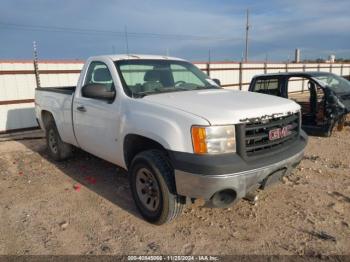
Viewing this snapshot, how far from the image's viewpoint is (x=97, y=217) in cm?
390


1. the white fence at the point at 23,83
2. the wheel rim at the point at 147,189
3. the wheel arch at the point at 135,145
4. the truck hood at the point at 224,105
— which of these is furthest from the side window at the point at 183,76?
the white fence at the point at 23,83

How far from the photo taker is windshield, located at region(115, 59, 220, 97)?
4070 mm

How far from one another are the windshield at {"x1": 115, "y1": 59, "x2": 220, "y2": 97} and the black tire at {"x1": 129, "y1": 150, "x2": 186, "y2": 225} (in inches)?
32.3

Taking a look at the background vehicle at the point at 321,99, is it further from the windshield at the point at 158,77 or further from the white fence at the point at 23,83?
the white fence at the point at 23,83

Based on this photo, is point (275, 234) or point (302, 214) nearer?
point (275, 234)

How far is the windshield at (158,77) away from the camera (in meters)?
4.07

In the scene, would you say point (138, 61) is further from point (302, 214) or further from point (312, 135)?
point (312, 135)

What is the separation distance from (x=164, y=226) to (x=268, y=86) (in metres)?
5.84

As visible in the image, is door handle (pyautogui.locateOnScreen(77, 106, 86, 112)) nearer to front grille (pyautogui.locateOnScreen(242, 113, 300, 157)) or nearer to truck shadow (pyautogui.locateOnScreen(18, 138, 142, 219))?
truck shadow (pyautogui.locateOnScreen(18, 138, 142, 219))

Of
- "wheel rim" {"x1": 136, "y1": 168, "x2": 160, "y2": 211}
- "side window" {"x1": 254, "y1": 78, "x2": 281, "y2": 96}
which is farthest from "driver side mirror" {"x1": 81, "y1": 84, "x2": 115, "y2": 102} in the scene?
"side window" {"x1": 254, "y1": 78, "x2": 281, "y2": 96}

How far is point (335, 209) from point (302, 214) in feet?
1.49

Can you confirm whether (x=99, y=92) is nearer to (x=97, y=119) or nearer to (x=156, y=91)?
(x=97, y=119)

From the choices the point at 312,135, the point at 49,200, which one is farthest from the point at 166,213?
the point at 312,135

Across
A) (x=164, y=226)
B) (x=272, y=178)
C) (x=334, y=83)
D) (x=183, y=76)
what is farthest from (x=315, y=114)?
(x=164, y=226)
